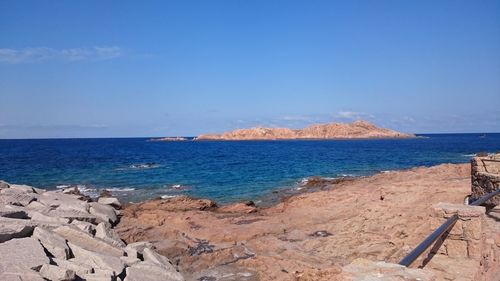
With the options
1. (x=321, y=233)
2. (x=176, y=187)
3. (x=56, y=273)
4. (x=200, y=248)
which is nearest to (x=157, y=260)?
(x=200, y=248)

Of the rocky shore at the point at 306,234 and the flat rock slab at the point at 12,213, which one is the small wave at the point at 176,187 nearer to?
the rocky shore at the point at 306,234

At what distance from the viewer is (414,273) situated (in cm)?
325

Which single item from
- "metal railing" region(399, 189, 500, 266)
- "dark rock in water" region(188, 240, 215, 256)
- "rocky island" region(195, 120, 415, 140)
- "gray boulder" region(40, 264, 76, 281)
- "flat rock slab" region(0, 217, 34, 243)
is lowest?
"dark rock in water" region(188, 240, 215, 256)

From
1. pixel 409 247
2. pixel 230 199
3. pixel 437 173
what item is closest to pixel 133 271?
pixel 409 247

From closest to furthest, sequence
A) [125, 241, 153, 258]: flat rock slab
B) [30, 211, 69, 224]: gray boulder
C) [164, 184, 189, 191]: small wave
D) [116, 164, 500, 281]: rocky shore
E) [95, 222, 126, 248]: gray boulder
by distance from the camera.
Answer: [116, 164, 500, 281]: rocky shore → [125, 241, 153, 258]: flat rock slab → [95, 222, 126, 248]: gray boulder → [30, 211, 69, 224]: gray boulder → [164, 184, 189, 191]: small wave

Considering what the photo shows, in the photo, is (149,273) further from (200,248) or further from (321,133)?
(321,133)

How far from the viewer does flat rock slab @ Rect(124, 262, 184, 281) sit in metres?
8.05

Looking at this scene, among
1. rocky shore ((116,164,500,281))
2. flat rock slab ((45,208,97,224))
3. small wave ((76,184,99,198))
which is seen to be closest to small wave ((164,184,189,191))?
small wave ((76,184,99,198))

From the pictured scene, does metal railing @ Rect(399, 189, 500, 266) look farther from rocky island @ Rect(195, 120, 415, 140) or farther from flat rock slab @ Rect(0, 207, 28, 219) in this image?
rocky island @ Rect(195, 120, 415, 140)

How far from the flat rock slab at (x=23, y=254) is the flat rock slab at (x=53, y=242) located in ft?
0.92

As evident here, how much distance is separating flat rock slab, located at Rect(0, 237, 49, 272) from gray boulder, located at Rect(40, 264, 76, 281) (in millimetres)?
196

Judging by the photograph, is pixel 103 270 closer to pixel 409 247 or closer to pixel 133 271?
pixel 133 271

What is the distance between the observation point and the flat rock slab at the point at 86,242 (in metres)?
9.36

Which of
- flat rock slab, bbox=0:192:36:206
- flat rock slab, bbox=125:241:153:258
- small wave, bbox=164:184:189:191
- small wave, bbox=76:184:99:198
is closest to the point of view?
flat rock slab, bbox=125:241:153:258
